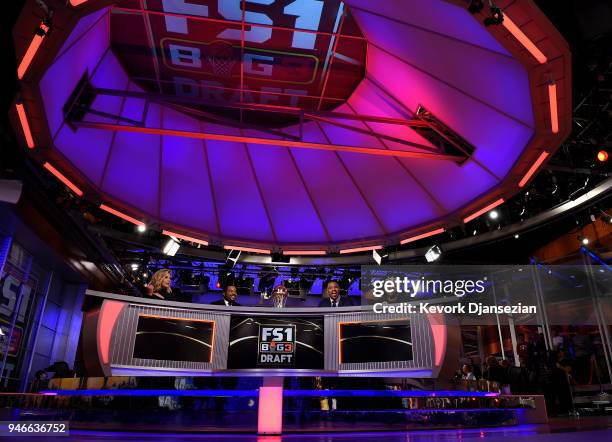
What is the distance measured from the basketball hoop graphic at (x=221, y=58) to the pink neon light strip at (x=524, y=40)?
5804 mm

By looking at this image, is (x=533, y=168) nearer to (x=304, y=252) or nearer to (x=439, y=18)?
(x=439, y=18)

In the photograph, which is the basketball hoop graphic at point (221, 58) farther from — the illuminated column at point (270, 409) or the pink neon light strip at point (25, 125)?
the illuminated column at point (270, 409)

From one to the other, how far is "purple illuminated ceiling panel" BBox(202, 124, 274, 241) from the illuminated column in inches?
277

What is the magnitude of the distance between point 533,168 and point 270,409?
659 cm

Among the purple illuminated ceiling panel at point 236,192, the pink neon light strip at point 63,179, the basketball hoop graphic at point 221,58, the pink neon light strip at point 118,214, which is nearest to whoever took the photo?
the pink neon light strip at point 63,179

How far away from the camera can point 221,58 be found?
9.43m

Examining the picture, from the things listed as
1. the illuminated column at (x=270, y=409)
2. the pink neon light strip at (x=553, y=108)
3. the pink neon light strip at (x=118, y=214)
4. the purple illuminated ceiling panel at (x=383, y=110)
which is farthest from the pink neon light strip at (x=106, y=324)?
the pink neon light strip at (x=553, y=108)

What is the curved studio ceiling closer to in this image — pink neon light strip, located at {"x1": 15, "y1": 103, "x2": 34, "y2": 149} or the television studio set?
the television studio set

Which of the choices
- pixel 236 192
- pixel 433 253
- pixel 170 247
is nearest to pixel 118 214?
pixel 170 247

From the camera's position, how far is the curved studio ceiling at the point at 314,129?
294 inches

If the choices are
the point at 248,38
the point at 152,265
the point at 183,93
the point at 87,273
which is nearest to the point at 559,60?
the point at 248,38

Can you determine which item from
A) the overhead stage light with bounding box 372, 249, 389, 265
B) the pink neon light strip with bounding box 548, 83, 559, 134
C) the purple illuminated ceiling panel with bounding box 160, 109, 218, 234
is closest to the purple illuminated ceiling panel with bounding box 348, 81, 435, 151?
the pink neon light strip with bounding box 548, 83, 559, 134

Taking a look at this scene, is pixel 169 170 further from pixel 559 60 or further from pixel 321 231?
pixel 559 60

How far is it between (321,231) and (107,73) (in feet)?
22.1
